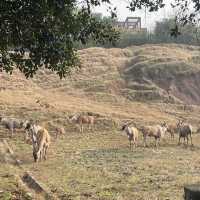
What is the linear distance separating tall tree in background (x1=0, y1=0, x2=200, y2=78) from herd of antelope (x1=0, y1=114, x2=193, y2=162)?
9.26 metres

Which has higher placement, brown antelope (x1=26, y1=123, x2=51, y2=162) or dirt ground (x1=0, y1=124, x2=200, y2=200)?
brown antelope (x1=26, y1=123, x2=51, y2=162)

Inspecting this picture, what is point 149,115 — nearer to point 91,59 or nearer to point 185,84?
point 185,84

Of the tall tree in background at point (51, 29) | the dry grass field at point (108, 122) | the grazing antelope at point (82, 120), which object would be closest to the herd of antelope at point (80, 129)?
the grazing antelope at point (82, 120)

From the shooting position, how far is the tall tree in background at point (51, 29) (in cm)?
1140

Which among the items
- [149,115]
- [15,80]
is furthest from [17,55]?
[15,80]

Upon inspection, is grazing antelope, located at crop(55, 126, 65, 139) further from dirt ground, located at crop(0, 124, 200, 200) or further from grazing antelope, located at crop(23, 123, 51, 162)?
grazing antelope, located at crop(23, 123, 51, 162)

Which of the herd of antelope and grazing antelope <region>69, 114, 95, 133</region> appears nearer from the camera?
the herd of antelope

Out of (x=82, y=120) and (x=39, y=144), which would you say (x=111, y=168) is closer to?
(x=39, y=144)

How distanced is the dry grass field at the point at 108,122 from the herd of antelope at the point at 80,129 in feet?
1.48

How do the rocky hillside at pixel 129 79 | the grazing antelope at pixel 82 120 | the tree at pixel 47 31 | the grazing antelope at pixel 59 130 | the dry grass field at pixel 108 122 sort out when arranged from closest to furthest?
the tree at pixel 47 31 → the dry grass field at pixel 108 122 → the grazing antelope at pixel 59 130 → the grazing antelope at pixel 82 120 → the rocky hillside at pixel 129 79

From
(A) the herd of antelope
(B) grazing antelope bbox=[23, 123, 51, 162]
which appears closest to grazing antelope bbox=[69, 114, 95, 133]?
(A) the herd of antelope

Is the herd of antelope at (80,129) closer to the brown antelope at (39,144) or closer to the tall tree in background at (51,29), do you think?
the brown antelope at (39,144)

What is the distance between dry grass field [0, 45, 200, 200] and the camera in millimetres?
16484

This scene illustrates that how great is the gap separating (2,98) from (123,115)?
32.8 ft
